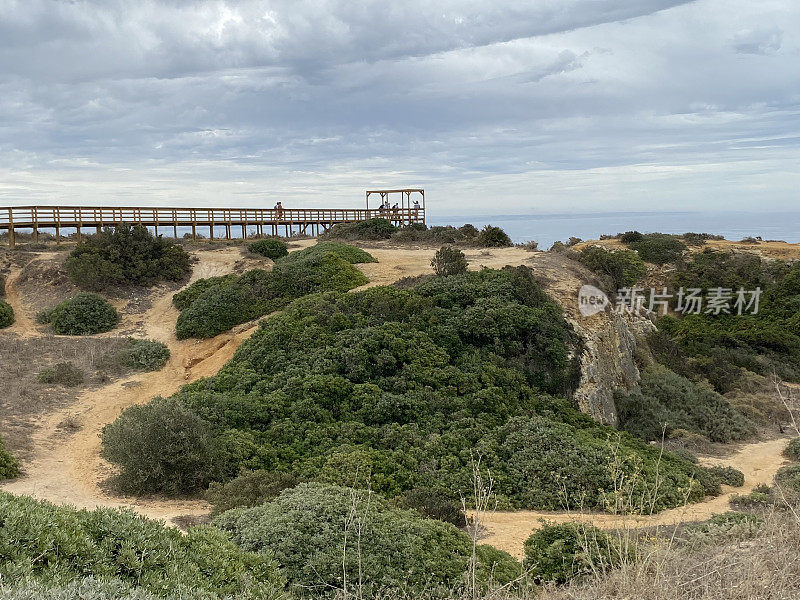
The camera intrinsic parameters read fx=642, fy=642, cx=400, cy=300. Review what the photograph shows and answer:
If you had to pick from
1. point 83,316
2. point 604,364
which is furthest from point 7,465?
point 604,364

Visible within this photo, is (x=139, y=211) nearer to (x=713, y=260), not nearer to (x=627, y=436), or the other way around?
(x=627, y=436)

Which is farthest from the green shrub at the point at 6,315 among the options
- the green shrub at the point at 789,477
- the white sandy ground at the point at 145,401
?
the green shrub at the point at 789,477

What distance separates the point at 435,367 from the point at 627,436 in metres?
3.88

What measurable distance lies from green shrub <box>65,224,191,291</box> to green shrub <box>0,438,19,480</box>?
12207 millimetres

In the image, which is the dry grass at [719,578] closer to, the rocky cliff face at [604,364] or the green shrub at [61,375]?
the rocky cliff face at [604,364]

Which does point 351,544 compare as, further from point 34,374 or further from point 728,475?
point 34,374

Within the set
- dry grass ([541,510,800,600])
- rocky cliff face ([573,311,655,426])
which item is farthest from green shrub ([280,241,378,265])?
dry grass ([541,510,800,600])

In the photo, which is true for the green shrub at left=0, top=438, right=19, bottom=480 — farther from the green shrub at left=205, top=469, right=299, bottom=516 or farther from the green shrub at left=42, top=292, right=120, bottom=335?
the green shrub at left=42, top=292, right=120, bottom=335

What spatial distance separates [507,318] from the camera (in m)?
14.1

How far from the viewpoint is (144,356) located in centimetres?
1642

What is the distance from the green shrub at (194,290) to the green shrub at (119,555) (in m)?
15.7

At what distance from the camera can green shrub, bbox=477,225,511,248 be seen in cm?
2869

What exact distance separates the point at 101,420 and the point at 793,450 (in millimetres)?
14344

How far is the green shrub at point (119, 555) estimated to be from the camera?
3.85m
